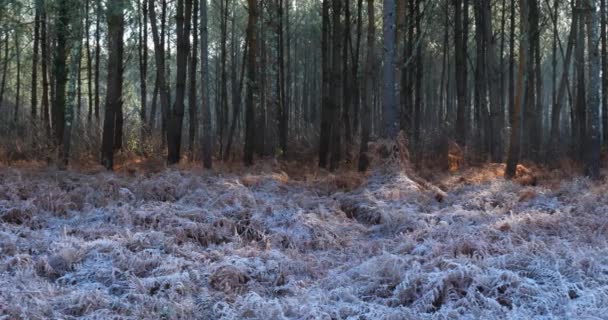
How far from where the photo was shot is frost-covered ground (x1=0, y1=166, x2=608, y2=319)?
15.0 feet

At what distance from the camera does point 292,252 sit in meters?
6.30

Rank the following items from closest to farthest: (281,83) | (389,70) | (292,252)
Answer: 1. (292,252)
2. (389,70)
3. (281,83)

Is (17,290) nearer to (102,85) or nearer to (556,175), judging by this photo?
(556,175)

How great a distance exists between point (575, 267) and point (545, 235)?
1.41 metres

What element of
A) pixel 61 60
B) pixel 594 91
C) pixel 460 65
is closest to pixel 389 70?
pixel 594 91

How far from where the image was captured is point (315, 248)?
22.5ft

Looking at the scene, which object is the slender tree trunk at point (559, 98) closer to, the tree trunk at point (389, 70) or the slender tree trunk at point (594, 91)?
the slender tree trunk at point (594, 91)

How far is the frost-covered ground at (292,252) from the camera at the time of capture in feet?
15.0

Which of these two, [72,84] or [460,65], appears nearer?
[72,84]

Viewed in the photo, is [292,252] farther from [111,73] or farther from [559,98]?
[559,98]

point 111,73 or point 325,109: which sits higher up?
point 111,73

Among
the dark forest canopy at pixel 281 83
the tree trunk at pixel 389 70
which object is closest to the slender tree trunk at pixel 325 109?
the dark forest canopy at pixel 281 83

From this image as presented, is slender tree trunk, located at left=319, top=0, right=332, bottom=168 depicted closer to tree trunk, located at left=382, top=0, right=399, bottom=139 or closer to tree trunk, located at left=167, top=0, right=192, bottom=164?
tree trunk, located at left=382, top=0, right=399, bottom=139

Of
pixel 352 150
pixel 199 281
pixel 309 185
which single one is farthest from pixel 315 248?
pixel 352 150
